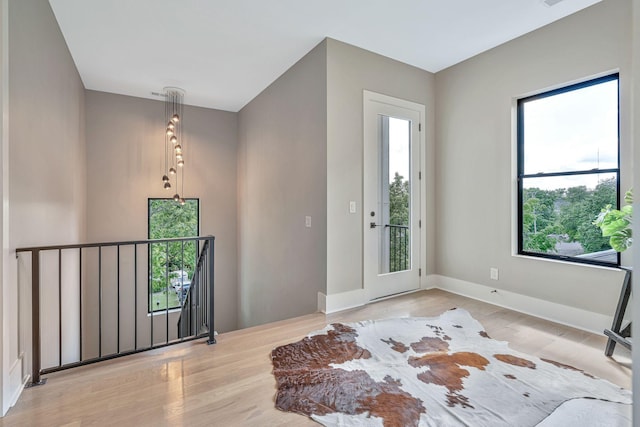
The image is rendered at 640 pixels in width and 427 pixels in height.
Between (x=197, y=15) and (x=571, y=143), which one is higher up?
(x=197, y=15)

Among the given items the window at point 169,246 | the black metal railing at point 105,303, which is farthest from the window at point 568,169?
the window at point 169,246

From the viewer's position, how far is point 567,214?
296 centimetres

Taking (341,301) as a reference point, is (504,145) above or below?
above

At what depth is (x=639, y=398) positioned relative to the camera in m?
0.92

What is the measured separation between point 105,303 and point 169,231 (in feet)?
4.66

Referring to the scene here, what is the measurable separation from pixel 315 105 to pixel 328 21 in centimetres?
80

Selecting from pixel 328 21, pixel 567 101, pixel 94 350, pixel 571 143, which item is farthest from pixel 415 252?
pixel 94 350

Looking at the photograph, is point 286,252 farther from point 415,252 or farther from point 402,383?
point 402,383

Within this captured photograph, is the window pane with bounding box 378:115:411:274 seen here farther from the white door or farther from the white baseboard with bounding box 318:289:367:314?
the white baseboard with bounding box 318:289:367:314

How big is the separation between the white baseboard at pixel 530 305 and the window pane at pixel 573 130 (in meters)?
1.30

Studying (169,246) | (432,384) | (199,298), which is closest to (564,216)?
(432,384)

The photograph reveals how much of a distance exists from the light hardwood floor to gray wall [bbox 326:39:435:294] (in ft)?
1.96

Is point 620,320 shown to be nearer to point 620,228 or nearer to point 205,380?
point 620,228

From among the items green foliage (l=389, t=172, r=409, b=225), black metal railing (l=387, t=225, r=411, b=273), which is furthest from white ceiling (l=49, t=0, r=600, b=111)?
black metal railing (l=387, t=225, r=411, b=273)
